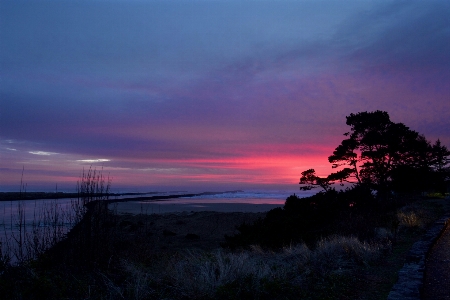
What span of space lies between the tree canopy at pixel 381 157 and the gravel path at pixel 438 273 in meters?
14.8

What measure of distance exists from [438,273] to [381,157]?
776 inches

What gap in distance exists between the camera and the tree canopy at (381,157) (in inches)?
965

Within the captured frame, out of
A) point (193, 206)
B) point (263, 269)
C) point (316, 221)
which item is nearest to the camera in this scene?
point (263, 269)

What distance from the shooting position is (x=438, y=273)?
6.94 meters

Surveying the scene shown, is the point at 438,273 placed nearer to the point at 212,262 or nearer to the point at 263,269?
the point at 263,269

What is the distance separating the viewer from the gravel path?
5656 mm

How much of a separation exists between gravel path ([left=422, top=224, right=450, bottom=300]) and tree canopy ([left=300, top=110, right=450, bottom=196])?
14.8 m

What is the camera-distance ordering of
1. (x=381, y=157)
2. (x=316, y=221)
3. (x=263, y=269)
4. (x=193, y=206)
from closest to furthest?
(x=263, y=269), (x=316, y=221), (x=381, y=157), (x=193, y=206)

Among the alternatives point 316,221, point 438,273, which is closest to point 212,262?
point 438,273

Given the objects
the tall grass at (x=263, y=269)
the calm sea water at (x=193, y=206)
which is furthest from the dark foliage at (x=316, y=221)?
the calm sea water at (x=193, y=206)

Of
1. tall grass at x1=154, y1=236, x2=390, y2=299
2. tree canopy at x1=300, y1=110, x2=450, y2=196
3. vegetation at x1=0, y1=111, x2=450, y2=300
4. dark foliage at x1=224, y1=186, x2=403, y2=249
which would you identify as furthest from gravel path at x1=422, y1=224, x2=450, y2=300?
tree canopy at x1=300, y1=110, x2=450, y2=196

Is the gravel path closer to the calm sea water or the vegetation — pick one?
the vegetation

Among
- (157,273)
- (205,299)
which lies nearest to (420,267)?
(205,299)

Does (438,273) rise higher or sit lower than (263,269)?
lower
